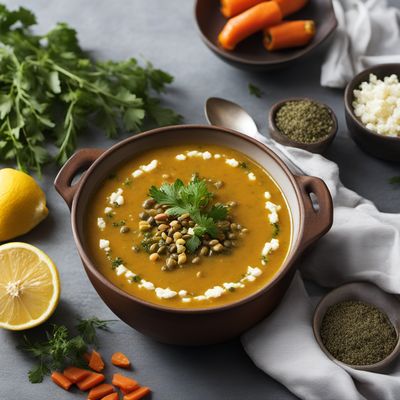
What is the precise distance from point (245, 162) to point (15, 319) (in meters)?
1.29

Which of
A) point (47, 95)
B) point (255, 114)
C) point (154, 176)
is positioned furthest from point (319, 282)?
point (47, 95)

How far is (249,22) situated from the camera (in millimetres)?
4258

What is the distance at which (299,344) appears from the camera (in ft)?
10.0

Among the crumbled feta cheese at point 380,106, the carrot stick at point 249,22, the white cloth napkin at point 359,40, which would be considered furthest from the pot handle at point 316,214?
the carrot stick at point 249,22

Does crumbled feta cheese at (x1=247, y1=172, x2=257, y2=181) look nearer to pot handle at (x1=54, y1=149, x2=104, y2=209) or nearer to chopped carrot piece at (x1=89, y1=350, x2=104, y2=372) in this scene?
pot handle at (x1=54, y1=149, x2=104, y2=209)

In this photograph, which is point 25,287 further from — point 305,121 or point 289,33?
point 289,33

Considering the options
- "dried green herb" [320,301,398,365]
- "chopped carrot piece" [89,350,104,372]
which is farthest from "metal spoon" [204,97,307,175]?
"chopped carrot piece" [89,350,104,372]

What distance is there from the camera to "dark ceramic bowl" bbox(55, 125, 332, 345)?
2842mm

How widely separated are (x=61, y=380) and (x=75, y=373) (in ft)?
0.21

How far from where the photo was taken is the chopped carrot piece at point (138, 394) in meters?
2.98

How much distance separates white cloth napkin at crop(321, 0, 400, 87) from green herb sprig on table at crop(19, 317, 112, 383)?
Result: 6.87 feet

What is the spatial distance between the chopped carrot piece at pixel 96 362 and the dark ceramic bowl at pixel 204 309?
246 mm

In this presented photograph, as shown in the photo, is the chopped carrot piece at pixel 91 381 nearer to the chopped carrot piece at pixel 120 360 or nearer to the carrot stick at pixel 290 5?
the chopped carrot piece at pixel 120 360

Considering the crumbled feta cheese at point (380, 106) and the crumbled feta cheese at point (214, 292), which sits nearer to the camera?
the crumbled feta cheese at point (214, 292)
